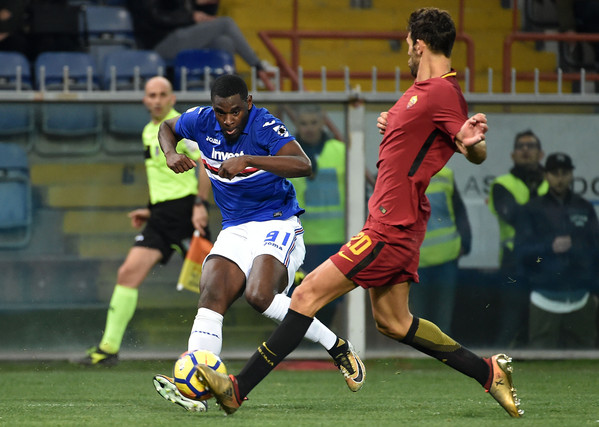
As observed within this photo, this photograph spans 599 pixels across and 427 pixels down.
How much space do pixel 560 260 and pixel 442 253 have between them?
40.4 inches

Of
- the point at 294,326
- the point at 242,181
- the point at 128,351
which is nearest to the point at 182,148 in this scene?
the point at 128,351

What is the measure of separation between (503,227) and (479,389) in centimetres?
239

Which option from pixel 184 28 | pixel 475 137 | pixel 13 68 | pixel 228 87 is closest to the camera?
pixel 475 137

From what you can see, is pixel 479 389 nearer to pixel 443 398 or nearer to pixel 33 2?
pixel 443 398

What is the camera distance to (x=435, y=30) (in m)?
5.28

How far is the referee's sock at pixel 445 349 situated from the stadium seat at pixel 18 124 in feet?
16.2

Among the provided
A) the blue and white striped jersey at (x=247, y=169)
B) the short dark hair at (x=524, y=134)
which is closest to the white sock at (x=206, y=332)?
the blue and white striped jersey at (x=247, y=169)

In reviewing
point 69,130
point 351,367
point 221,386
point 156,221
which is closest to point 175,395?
point 221,386

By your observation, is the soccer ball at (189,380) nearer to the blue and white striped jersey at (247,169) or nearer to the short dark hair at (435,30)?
the blue and white striped jersey at (247,169)

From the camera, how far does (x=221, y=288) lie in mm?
6066

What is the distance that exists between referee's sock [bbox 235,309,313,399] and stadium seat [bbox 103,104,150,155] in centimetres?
444

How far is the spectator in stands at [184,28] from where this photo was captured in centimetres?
1187

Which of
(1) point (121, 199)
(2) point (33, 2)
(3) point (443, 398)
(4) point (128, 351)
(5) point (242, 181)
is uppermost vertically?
(2) point (33, 2)

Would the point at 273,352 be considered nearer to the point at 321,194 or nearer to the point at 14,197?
the point at 321,194
